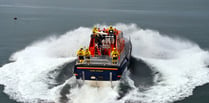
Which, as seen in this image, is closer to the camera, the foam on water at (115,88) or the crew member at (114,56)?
the foam on water at (115,88)

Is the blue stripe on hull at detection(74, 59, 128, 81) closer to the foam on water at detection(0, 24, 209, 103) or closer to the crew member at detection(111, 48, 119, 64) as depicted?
the crew member at detection(111, 48, 119, 64)

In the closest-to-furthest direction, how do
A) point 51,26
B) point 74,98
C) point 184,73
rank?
point 74,98
point 184,73
point 51,26

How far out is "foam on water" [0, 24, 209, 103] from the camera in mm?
17609

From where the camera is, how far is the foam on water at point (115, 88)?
17.6m

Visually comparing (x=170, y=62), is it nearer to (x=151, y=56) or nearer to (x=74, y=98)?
(x=151, y=56)

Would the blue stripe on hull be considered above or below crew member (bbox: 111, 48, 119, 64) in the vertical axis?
below

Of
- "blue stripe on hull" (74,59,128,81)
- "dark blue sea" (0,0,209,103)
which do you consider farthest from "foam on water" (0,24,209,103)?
"blue stripe on hull" (74,59,128,81)

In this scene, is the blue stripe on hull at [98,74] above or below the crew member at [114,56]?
below

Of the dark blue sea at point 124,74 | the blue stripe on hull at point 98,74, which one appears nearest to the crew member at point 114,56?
the blue stripe on hull at point 98,74

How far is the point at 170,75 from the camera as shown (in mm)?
21906

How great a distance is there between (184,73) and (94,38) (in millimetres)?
8068

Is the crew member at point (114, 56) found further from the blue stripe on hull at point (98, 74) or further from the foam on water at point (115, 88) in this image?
the foam on water at point (115, 88)

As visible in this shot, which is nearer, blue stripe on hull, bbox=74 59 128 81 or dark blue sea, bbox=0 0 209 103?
dark blue sea, bbox=0 0 209 103

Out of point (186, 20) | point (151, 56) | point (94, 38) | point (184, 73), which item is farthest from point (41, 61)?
point (186, 20)
